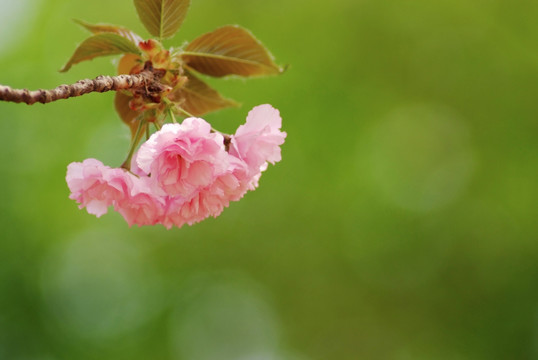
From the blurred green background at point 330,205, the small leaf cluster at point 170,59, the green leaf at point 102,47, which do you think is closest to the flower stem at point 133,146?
the small leaf cluster at point 170,59

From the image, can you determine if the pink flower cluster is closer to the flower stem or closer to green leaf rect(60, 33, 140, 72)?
the flower stem

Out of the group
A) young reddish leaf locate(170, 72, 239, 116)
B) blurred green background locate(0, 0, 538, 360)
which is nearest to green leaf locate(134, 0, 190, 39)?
young reddish leaf locate(170, 72, 239, 116)

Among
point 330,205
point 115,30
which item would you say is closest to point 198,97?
point 115,30

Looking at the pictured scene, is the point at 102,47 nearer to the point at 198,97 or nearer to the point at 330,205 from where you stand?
the point at 198,97

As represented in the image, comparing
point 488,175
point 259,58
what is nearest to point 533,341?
point 488,175

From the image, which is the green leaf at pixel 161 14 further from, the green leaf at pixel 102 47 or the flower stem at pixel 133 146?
the flower stem at pixel 133 146

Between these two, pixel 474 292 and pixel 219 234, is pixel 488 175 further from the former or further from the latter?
pixel 219 234
